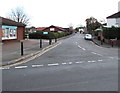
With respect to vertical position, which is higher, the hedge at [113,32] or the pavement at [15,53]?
the hedge at [113,32]

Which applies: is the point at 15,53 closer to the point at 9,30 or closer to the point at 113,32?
the point at 9,30

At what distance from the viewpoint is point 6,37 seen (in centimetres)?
2553

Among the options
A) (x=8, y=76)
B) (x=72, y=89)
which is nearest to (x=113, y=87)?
(x=72, y=89)

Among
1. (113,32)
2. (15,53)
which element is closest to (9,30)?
(15,53)

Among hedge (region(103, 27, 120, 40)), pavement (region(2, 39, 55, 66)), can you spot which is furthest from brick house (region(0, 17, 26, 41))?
hedge (region(103, 27, 120, 40))

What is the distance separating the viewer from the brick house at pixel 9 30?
79.0ft

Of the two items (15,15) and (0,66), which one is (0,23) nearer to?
(0,66)

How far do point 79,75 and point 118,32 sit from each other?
23131mm

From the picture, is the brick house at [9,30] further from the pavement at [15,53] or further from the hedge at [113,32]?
the hedge at [113,32]

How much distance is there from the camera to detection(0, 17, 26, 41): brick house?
2408 centimetres

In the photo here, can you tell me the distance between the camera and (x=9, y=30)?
2638 cm

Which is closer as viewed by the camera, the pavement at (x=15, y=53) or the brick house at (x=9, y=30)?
the pavement at (x=15, y=53)

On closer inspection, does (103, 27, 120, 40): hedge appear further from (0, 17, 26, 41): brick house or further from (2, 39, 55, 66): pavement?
(0, 17, 26, 41): brick house

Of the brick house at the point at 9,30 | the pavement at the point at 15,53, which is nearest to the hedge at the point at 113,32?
the pavement at the point at 15,53
